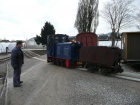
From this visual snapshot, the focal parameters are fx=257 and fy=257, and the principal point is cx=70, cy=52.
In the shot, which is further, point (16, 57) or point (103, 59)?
point (103, 59)

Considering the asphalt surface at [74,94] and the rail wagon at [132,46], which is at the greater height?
the rail wagon at [132,46]

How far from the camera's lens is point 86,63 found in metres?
17.9

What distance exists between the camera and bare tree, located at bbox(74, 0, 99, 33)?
151 ft

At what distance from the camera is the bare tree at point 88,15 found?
151 ft

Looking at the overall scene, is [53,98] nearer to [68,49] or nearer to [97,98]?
[97,98]

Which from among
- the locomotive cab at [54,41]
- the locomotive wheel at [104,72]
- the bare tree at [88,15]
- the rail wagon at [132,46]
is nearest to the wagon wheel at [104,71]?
Result: the locomotive wheel at [104,72]

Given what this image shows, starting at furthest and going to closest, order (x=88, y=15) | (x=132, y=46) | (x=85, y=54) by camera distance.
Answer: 1. (x=88, y=15)
2. (x=132, y=46)
3. (x=85, y=54)

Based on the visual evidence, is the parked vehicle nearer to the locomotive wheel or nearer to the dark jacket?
the locomotive wheel

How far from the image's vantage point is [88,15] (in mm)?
46375

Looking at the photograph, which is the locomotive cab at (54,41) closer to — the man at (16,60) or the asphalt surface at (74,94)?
the asphalt surface at (74,94)

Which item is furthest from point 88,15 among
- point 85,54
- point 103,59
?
point 103,59

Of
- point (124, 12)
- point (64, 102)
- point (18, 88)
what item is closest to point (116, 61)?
point (18, 88)

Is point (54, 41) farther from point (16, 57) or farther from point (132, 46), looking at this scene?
point (16, 57)

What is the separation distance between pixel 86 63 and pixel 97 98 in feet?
29.5
